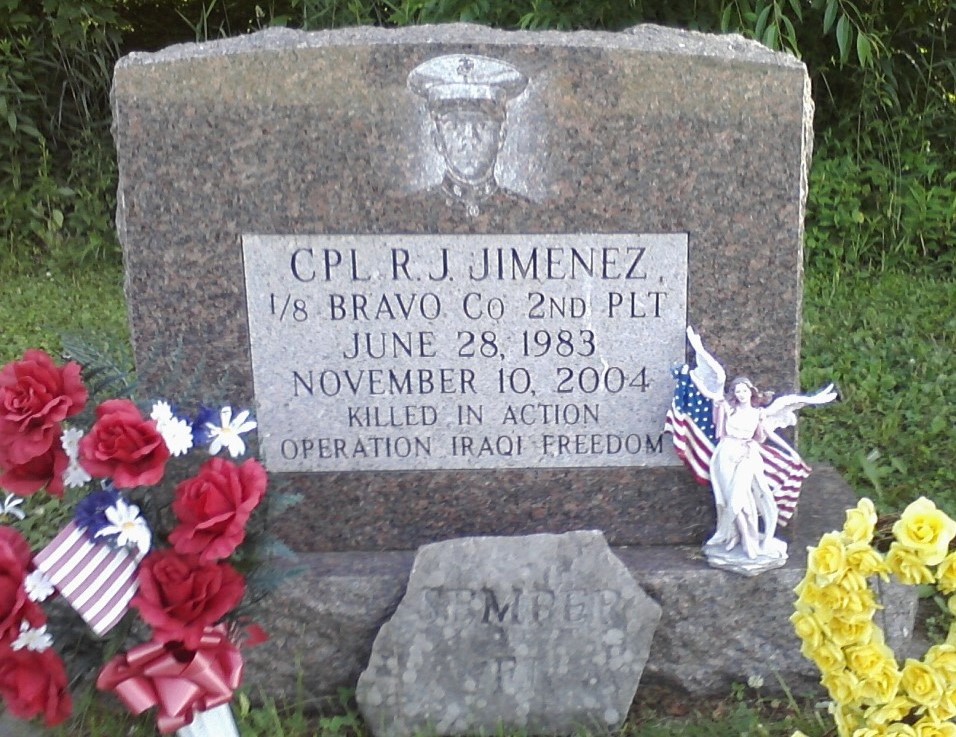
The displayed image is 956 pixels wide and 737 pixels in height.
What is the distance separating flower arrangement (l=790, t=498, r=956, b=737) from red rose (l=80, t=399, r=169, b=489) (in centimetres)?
121

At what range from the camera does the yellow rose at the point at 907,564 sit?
63.7 inches

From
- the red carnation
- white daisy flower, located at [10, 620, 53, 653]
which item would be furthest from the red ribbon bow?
the red carnation

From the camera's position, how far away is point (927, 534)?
160 centimetres

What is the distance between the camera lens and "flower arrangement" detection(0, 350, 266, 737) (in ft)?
6.19

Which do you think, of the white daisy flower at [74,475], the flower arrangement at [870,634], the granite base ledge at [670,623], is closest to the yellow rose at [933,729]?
the flower arrangement at [870,634]

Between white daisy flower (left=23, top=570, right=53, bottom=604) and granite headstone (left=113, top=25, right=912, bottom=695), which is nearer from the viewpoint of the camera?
white daisy flower (left=23, top=570, right=53, bottom=604)

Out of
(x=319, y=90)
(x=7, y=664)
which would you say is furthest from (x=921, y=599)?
(x=7, y=664)

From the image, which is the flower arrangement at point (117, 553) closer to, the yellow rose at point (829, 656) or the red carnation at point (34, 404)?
the red carnation at point (34, 404)

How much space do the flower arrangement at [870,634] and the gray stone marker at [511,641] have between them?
636 millimetres

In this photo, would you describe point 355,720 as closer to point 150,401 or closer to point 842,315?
point 150,401

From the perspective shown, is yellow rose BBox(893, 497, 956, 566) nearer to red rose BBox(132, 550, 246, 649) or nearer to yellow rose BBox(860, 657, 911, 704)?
yellow rose BBox(860, 657, 911, 704)

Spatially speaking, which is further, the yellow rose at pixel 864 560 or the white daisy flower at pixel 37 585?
the white daisy flower at pixel 37 585

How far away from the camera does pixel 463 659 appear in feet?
7.74

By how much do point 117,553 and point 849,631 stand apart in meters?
1.36
